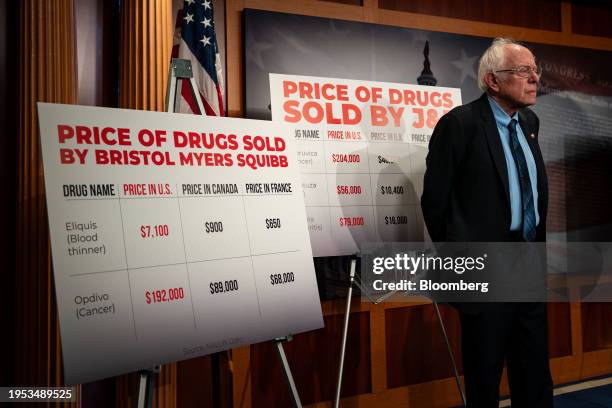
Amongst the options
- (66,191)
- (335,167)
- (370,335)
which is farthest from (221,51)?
(370,335)

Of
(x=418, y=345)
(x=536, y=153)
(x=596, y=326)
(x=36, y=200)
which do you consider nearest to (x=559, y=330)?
(x=596, y=326)

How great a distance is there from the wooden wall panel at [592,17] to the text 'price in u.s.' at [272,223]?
300 cm

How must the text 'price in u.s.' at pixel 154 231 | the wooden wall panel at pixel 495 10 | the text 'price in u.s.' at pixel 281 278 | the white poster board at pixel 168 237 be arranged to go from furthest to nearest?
1. the wooden wall panel at pixel 495 10
2. the text 'price in u.s.' at pixel 281 278
3. the text 'price in u.s.' at pixel 154 231
4. the white poster board at pixel 168 237

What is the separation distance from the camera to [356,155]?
7.65ft

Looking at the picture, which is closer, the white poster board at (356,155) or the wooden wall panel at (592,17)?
the white poster board at (356,155)

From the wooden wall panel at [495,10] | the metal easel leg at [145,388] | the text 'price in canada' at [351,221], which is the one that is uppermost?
the wooden wall panel at [495,10]

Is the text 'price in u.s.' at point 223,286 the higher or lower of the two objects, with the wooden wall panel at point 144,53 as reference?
lower

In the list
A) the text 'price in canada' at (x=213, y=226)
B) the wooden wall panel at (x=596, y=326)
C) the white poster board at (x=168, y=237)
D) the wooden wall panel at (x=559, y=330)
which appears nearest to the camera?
the white poster board at (x=168, y=237)

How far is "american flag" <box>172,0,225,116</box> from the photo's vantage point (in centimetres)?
224

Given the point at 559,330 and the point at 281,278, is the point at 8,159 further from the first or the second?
the point at 559,330

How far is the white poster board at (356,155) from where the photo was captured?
225cm

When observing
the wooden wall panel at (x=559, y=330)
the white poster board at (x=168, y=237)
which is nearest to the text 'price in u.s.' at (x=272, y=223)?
the white poster board at (x=168, y=237)

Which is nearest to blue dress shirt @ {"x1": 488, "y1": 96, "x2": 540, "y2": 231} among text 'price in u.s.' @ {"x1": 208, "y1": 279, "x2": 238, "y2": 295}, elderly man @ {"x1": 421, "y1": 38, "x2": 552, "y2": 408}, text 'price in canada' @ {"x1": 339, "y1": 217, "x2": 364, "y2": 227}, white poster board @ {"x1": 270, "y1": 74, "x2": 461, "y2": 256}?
elderly man @ {"x1": 421, "y1": 38, "x2": 552, "y2": 408}

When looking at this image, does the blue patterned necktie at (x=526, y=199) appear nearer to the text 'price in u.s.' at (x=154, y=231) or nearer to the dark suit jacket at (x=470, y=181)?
the dark suit jacket at (x=470, y=181)
